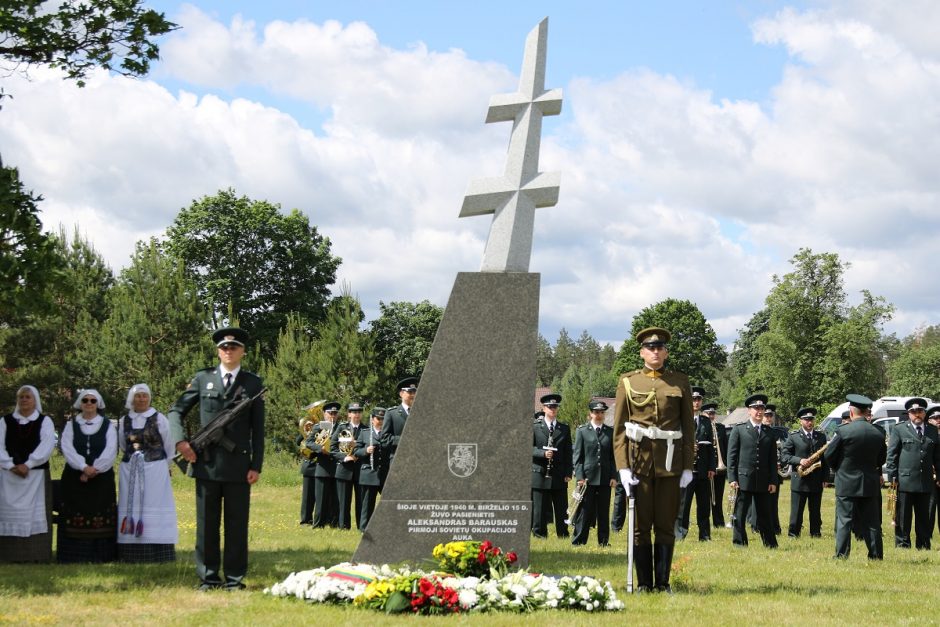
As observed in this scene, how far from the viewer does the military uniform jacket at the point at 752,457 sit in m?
14.6

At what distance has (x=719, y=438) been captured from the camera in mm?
17578

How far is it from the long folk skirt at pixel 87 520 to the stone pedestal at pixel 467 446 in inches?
133

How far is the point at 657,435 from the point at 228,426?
12.3 ft

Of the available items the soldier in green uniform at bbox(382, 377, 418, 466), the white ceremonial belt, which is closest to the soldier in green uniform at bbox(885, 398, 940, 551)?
the soldier in green uniform at bbox(382, 377, 418, 466)

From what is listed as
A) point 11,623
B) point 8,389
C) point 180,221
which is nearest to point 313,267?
point 180,221

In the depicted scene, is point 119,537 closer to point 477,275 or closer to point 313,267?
point 477,275

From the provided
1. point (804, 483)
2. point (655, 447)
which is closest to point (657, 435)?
point (655, 447)

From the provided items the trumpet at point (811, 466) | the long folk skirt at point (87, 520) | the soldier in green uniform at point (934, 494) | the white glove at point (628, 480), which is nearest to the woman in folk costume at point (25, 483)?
the long folk skirt at point (87, 520)

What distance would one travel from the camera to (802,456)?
57.7 ft

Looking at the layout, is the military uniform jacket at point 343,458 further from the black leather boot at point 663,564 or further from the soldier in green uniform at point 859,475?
the black leather boot at point 663,564

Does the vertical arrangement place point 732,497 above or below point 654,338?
below

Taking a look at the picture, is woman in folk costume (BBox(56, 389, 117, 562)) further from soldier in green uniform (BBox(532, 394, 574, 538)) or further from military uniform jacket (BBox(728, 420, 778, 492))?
military uniform jacket (BBox(728, 420, 778, 492))

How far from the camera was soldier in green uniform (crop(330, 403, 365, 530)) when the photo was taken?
53.3 feet

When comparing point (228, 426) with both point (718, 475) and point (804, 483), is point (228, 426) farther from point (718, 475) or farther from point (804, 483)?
point (804, 483)
